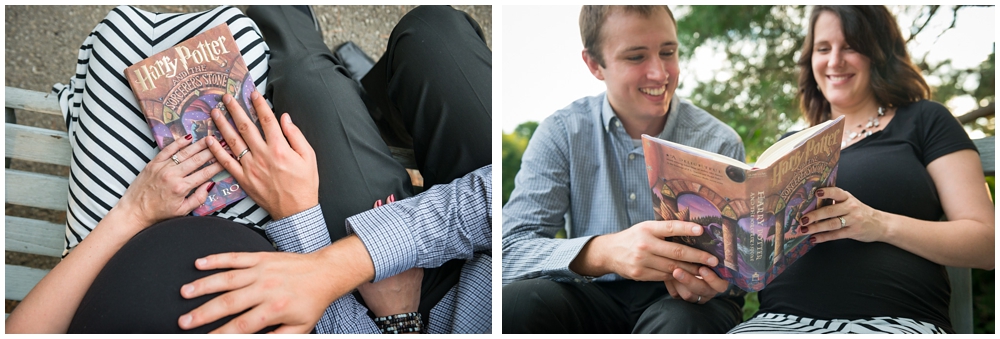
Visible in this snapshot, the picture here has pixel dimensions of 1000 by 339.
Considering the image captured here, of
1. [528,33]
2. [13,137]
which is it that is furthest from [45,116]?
[528,33]

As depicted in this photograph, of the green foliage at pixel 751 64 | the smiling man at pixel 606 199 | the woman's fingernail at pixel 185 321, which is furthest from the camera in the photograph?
the green foliage at pixel 751 64

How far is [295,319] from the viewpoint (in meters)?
1.04

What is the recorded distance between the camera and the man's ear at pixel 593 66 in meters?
1.36

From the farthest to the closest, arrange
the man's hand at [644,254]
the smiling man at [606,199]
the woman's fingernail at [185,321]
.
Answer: the smiling man at [606,199] → the man's hand at [644,254] → the woman's fingernail at [185,321]

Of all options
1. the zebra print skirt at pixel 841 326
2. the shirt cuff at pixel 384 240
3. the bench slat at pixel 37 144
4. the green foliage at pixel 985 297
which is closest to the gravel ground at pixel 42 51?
the bench slat at pixel 37 144

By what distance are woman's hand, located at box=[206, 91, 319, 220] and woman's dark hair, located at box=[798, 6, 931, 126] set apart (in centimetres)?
127

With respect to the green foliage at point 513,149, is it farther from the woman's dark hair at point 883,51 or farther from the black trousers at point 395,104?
the woman's dark hair at point 883,51

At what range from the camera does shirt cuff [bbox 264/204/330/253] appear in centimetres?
115

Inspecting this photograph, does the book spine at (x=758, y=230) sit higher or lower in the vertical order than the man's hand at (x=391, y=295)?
higher

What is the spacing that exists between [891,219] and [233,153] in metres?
1.36

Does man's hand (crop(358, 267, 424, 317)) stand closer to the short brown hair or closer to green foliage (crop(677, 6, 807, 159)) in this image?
the short brown hair

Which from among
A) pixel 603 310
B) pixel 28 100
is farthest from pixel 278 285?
pixel 28 100

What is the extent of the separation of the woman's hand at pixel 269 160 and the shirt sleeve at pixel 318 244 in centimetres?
2
